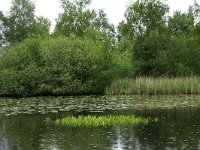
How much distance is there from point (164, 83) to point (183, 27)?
24731mm

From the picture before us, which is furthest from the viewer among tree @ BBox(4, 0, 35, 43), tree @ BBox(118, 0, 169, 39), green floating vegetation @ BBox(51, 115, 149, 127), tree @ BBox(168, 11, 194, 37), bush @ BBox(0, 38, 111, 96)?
tree @ BBox(4, 0, 35, 43)

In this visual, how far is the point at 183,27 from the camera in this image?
68.0m

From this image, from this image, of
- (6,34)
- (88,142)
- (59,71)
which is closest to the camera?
(88,142)

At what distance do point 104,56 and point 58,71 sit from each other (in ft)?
19.4

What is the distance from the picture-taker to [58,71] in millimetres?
49250

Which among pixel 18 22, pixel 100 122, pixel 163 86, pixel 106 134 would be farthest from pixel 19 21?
pixel 106 134

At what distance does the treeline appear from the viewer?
4888 centimetres

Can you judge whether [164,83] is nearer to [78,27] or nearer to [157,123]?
[157,123]

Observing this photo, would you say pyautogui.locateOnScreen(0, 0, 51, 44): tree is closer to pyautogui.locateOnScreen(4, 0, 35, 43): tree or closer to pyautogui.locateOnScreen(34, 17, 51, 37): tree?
pyautogui.locateOnScreen(4, 0, 35, 43): tree

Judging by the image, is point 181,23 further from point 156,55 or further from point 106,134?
point 106,134

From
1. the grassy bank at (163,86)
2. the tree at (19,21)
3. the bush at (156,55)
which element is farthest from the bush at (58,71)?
the tree at (19,21)

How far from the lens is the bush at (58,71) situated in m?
48.2

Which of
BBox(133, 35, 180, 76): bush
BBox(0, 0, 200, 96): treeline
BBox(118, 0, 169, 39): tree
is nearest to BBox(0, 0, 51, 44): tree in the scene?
BBox(0, 0, 200, 96): treeline

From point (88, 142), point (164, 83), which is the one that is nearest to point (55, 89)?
point (164, 83)
